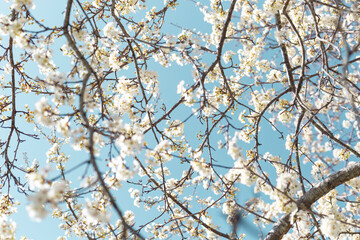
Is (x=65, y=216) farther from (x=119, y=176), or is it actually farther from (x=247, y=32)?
(x=247, y=32)

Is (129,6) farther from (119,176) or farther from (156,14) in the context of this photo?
(119,176)

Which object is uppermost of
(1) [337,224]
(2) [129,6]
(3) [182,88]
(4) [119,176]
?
(2) [129,6]

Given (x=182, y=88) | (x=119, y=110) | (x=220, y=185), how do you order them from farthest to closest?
(x=220, y=185), (x=119, y=110), (x=182, y=88)

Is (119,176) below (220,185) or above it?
below

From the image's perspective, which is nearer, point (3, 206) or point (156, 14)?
point (3, 206)

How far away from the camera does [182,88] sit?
3387mm

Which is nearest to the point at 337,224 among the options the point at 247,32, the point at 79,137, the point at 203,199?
the point at 79,137

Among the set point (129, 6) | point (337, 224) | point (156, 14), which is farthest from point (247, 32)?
point (337, 224)

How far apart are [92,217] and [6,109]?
9.80ft

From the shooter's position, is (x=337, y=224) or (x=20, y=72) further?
(x=20, y=72)

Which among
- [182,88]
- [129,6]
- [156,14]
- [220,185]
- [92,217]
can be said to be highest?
[129,6]

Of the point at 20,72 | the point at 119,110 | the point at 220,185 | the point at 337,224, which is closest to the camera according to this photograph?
the point at 337,224

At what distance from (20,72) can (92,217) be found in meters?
2.82

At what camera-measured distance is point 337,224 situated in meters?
2.59
